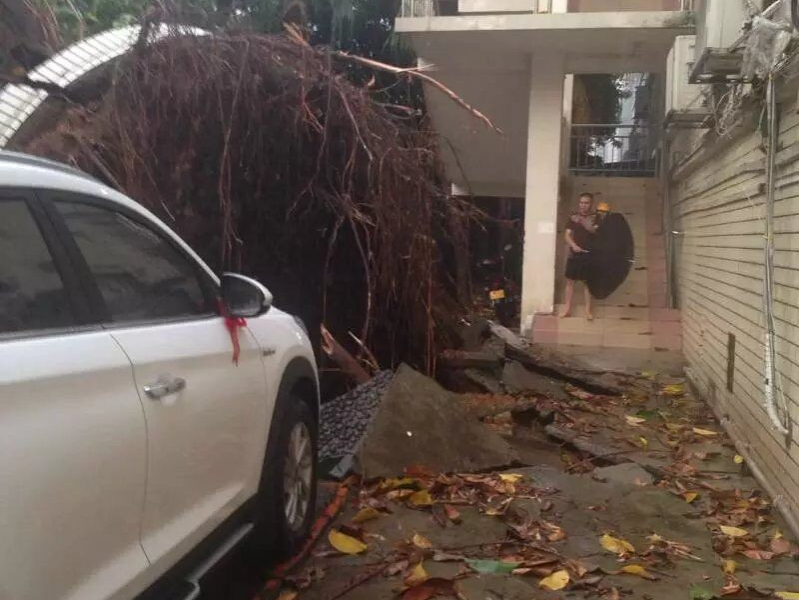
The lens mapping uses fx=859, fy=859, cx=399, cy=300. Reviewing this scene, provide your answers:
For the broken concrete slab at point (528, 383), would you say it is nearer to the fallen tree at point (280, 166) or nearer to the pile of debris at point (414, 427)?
the pile of debris at point (414, 427)

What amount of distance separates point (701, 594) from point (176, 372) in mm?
2689

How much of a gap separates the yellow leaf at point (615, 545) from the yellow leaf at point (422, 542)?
0.96 metres

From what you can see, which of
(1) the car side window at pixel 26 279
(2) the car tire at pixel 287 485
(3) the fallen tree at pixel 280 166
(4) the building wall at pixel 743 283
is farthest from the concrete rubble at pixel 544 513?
(1) the car side window at pixel 26 279

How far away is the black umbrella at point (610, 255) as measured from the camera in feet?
44.0

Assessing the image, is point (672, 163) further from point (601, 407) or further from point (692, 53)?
→ point (601, 407)

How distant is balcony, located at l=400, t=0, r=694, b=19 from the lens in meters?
12.9

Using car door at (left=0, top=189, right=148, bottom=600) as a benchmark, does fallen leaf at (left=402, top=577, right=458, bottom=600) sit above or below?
below

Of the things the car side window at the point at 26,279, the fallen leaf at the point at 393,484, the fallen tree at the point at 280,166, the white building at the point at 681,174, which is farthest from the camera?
the fallen tree at the point at 280,166

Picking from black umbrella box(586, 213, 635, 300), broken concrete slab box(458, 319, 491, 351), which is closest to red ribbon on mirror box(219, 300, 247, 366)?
broken concrete slab box(458, 319, 491, 351)

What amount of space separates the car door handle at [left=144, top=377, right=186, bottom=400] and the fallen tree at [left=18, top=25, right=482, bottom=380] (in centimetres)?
381

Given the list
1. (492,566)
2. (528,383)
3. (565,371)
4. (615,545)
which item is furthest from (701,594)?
(565,371)

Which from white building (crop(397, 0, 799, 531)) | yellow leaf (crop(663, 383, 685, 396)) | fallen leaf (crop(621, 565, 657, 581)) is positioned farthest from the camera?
yellow leaf (crop(663, 383, 685, 396))

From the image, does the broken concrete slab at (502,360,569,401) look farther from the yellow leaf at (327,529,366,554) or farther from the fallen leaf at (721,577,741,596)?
the fallen leaf at (721,577,741,596)

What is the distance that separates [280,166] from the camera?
285 inches
